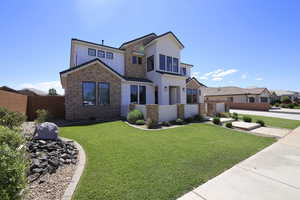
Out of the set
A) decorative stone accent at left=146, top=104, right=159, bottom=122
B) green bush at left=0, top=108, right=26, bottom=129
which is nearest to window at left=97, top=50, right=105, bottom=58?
decorative stone accent at left=146, top=104, right=159, bottom=122

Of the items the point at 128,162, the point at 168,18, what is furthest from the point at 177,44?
the point at 128,162

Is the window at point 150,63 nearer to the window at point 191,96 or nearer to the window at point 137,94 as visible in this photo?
the window at point 137,94

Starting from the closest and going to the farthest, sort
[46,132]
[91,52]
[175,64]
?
1. [46,132]
2. [91,52]
3. [175,64]

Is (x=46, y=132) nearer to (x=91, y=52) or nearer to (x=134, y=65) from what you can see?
(x=91, y=52)

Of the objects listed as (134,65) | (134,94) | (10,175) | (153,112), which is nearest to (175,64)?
(134,65)

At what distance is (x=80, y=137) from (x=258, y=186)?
764cm

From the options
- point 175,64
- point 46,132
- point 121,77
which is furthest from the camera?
point 175,64

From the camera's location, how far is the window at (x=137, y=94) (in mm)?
15539

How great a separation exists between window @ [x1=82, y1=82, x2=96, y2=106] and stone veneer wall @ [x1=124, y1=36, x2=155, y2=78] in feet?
17.1

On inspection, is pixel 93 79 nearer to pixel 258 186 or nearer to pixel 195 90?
pixel 258 186

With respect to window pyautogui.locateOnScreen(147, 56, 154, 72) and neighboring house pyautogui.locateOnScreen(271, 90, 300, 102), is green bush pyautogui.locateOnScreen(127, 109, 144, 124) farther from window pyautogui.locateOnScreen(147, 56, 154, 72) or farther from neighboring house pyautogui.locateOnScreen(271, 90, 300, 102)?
neighboring house pyautogui.locateOnScreen(271, 90, 300, 102)

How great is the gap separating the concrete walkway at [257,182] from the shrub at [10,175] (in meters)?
2.91

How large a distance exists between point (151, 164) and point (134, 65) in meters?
15.0

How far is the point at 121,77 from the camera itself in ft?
47.1
